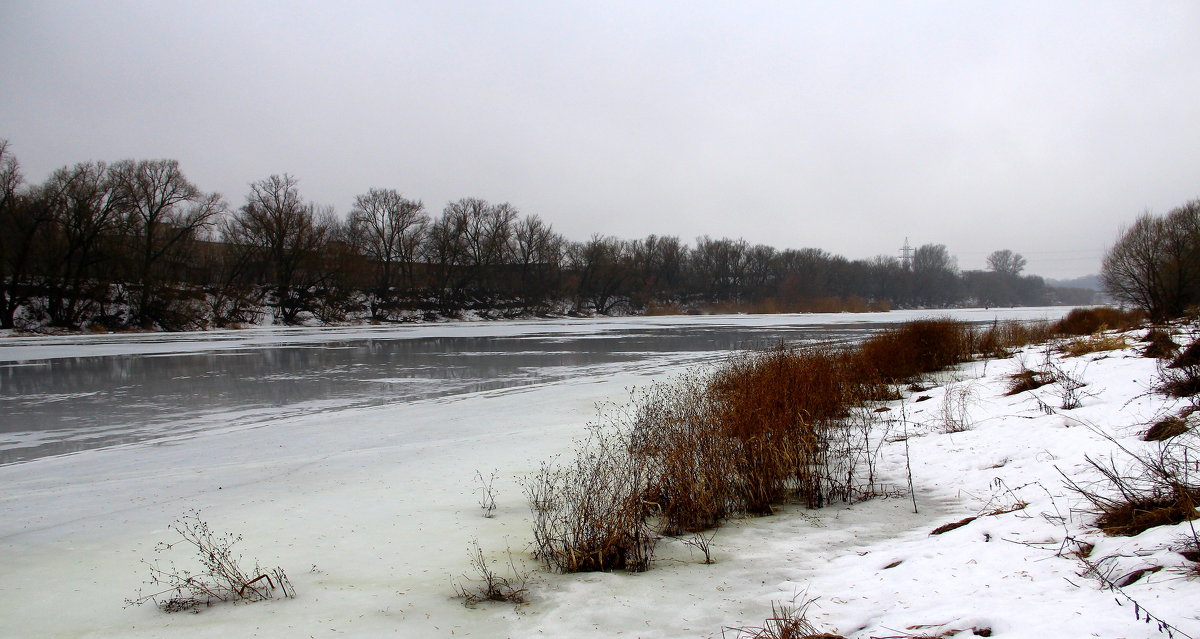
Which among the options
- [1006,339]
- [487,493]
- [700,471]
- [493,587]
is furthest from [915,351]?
[493,587]

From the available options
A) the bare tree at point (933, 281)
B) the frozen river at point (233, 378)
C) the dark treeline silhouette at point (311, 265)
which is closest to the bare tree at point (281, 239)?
the dark treeline silhouette at point (311, 265)

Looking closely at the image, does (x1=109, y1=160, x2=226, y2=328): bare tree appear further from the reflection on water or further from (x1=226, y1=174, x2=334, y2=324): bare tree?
the reflection on water

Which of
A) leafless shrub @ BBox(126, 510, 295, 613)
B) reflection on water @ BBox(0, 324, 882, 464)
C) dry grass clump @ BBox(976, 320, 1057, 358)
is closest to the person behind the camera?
leafless shrub @ BBox(126, 510, 295, 613)

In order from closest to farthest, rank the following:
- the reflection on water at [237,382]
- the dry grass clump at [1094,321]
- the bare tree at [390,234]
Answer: the reflection on water at [237,382]
the dry grass clump at [1094,321]
the bare tree at [390,234]

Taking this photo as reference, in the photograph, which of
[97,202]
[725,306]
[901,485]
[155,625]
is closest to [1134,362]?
[901,485]

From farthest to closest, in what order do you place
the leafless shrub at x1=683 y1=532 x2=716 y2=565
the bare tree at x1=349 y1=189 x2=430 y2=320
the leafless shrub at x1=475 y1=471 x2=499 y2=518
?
the bare tree at x1=349 y1=189 x2=430 y2=320
the leafless shrub at x1=475 y1=471 x2=499 y2=518
the leafless shrub at x1=683 y1=532 x2=716 y2=565

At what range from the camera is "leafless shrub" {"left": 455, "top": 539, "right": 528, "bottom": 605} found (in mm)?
4938

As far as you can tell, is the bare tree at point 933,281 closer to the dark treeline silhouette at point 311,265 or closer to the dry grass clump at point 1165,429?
the dark treeline silhouette at point 311,265

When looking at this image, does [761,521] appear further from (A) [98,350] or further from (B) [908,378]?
(A) [98,350]

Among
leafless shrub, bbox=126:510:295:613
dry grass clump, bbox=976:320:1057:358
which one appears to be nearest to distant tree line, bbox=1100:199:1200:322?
dry grass clump, bbox=976:320:1057:358

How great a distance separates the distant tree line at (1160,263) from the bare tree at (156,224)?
195 ft

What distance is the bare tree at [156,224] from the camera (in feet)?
165

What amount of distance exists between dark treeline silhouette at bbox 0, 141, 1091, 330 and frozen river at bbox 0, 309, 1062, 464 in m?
19.7

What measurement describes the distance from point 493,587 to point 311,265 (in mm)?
65772
